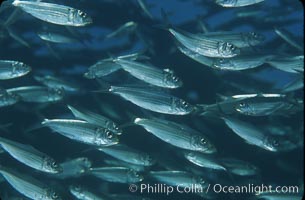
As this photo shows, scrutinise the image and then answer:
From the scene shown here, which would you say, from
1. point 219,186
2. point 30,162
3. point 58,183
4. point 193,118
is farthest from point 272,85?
point 30,162

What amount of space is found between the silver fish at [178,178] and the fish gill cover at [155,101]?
0.02 m

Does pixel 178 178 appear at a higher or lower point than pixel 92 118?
lower

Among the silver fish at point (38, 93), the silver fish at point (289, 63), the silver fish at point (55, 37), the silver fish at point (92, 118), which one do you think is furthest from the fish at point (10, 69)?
the silver fish at point (289, 63)

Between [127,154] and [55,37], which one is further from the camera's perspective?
[55,37]

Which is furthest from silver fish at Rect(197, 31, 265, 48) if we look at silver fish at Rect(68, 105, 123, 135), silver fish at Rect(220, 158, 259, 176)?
silver fish at Rect(220, 158, 259, 176)

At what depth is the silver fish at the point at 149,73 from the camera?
5910 millimetres

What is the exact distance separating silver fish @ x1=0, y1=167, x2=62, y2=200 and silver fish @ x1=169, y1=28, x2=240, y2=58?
3.13 metres

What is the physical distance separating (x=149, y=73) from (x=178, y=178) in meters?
2.13

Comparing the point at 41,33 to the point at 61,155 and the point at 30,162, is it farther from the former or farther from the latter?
the point at 61,155

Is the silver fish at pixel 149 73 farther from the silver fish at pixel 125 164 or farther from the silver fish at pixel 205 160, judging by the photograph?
the silver fish at pixel 125 164

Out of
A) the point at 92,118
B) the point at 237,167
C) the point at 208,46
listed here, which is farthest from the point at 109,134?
the point at 237,167

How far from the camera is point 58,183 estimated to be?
8.51 meters

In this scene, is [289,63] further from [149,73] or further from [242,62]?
[149,73]

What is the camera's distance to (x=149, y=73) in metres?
5.92
